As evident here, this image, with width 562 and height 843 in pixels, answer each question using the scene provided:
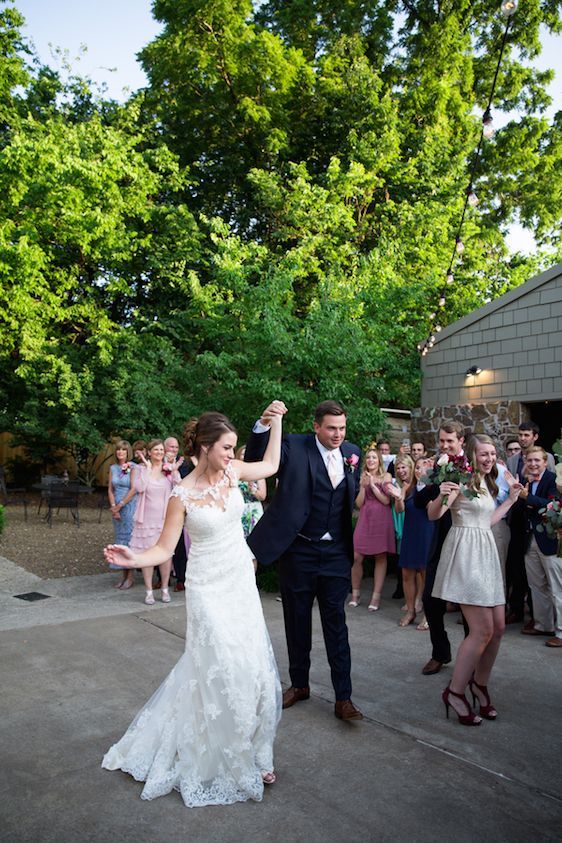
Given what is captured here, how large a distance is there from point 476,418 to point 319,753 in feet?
29.6

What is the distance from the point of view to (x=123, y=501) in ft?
28.1

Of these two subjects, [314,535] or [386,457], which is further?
[386,457]

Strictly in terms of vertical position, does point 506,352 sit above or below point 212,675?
above

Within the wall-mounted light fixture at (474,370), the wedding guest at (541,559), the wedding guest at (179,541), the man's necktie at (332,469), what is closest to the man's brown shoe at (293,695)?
the man's necktie at (332,469)

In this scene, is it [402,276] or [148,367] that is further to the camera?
[402,276]

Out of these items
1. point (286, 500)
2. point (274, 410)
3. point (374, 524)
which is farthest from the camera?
point (374, 524)

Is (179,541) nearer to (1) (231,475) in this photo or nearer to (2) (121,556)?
(1) (231,475)

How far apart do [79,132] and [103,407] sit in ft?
22.1

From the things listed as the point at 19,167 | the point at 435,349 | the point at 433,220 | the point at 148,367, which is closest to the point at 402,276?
the point at 433,220

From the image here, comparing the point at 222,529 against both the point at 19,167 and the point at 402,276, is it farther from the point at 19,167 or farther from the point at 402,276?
the point at 402,276

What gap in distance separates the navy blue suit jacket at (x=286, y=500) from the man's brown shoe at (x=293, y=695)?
0.99 meters

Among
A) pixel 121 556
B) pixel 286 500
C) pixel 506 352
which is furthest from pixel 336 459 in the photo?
pixel 506 352

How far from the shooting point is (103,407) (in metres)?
17.3

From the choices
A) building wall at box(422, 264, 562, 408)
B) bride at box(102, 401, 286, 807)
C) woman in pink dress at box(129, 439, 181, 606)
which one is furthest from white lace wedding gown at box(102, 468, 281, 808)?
building wall at box(422, 264, 562, 408)
